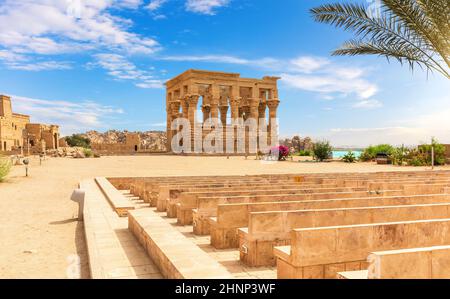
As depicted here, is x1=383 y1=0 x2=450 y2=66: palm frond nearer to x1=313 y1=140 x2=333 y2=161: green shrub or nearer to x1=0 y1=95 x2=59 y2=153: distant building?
x1=313 y1=140 x2=333 y2=161: green shrub

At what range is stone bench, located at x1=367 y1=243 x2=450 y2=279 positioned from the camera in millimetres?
2461

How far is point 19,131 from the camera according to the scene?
220ft

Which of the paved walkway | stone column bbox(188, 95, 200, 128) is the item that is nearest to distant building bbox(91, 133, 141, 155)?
stone column bbox(188, 95, 200, 128)

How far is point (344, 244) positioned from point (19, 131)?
75993 millimetres

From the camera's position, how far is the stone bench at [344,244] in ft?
10.5

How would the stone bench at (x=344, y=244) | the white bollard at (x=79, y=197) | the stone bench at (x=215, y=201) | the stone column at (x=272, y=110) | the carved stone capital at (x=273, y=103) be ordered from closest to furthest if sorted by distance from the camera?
1. the stone bench at (x=344, y=244)
2. the stone bench at (x=215, y=201)
3. the white bollard at (x=79, y=197)
4. the carved stone capital at (x=273, y=103)
5. the stone column at (x=272, y=110)

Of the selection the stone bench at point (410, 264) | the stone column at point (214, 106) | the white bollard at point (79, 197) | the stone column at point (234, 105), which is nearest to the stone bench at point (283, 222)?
the stone bench at point (410, 264)

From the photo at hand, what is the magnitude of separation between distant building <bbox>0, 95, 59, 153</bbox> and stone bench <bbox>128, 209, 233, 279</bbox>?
6304cm

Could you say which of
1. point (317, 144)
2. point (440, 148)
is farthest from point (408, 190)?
point (317, 144)

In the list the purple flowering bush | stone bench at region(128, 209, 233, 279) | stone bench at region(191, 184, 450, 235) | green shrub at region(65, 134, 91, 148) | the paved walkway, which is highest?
green shrub at region(65, 134, 91, 148)

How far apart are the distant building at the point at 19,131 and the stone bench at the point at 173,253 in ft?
207

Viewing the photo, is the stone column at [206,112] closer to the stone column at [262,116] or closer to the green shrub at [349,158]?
the stone column at [262,116]
